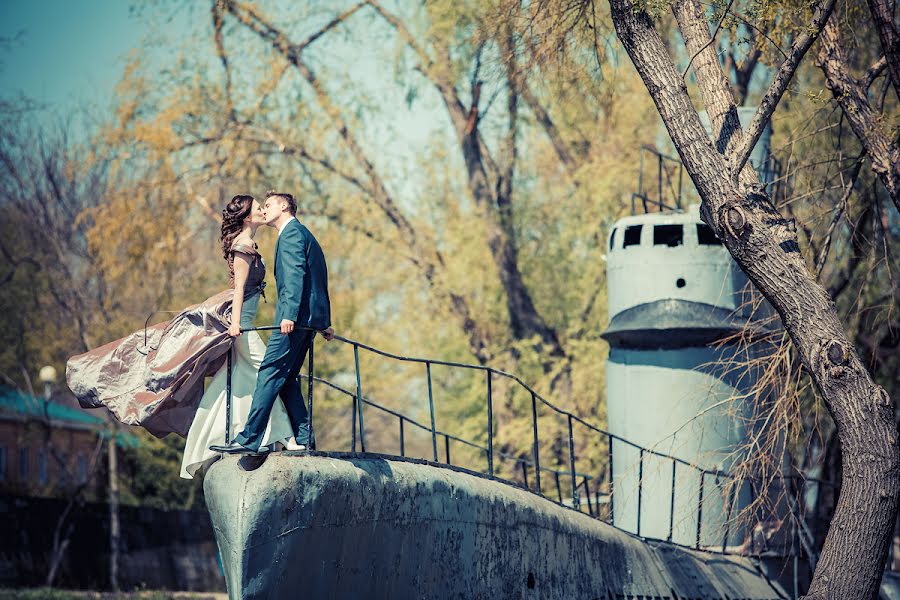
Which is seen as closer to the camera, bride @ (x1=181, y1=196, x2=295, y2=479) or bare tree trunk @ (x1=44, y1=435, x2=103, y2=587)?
bride @ (x1=181, y1=196, x2=295, y2=479)

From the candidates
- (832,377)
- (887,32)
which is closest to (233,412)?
(832,377)

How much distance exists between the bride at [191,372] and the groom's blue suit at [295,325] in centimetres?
11

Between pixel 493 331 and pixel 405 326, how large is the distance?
3.16 metres

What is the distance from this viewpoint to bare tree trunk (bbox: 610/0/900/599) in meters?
8.32

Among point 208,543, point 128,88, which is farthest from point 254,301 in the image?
point 208,543

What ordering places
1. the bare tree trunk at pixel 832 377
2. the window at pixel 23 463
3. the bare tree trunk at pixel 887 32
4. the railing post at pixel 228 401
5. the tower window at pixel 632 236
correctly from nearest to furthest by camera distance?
the railing post at pixel 228 401 < the bare tree trunk at pixel 832 377 < the bare tree trunk at pixel 887 32 < the tower window at pixel 632 236 < the window at pixel 23 463

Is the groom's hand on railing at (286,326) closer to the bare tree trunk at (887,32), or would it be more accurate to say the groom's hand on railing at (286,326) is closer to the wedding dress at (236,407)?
the wedding dress at (236,407)

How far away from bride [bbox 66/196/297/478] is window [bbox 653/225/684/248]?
5.56 m

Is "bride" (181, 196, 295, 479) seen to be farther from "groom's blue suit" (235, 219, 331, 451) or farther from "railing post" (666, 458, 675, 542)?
"railing post" (666, 458, 675, 542)

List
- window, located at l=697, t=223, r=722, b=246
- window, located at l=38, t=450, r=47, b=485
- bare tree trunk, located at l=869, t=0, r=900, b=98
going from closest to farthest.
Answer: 1. bare tree trunk, located at l=869, t=0, r=900, b=98
2. window, located at l=697, t=223, r=722, b=246
3. window, located at l=38, t=450, r=47, b=485

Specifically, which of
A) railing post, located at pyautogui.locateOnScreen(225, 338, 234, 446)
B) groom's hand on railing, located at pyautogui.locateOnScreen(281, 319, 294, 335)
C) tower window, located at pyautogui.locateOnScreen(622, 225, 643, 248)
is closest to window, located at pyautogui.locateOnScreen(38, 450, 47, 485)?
tower window, located at pyautogui.locateOnScreen(622, 225, 643, 248)

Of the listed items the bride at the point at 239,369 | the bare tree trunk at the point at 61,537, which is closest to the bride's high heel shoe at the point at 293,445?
the bride at the point at 239,369

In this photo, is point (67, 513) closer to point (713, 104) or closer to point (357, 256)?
point (357, 256)

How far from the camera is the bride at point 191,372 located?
6.87 meters
